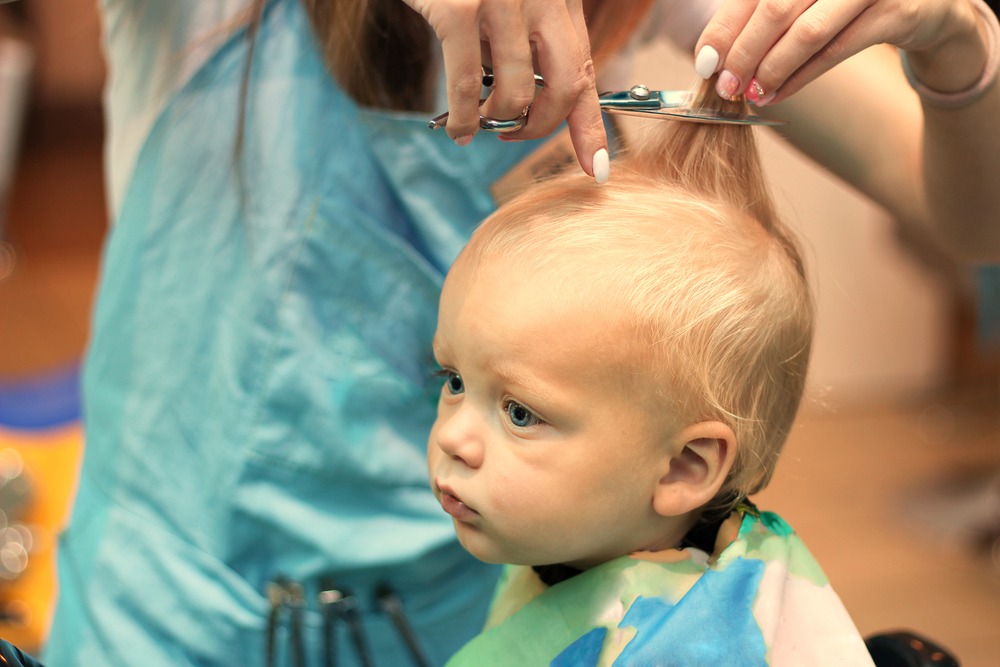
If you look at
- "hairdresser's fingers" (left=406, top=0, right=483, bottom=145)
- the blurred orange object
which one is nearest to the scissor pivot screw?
"hairdresser's fingers" (left=406, top=0, right=483, bottom=145)

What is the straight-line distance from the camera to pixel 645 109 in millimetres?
682

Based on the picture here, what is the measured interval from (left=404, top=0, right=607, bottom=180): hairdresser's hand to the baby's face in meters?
0.10

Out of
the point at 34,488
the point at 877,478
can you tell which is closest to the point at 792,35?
the point at 34,488

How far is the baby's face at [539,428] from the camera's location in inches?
25.8

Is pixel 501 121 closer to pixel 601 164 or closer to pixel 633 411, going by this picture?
pixel 601 164

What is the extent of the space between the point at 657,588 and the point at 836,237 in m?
2.22

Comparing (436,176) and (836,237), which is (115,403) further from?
(836,237)

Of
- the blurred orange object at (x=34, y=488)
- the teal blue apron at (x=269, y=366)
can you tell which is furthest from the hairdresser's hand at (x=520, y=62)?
the blurred orange object at (x=34, y=488)

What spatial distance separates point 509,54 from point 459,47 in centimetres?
3

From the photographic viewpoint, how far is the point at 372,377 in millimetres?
863

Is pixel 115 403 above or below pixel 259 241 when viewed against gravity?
Answer: below

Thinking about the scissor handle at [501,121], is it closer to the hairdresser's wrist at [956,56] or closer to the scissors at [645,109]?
the scissors at [645,109]

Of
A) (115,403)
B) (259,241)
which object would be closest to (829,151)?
(259,241)

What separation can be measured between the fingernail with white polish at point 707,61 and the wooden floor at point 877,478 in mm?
1083
